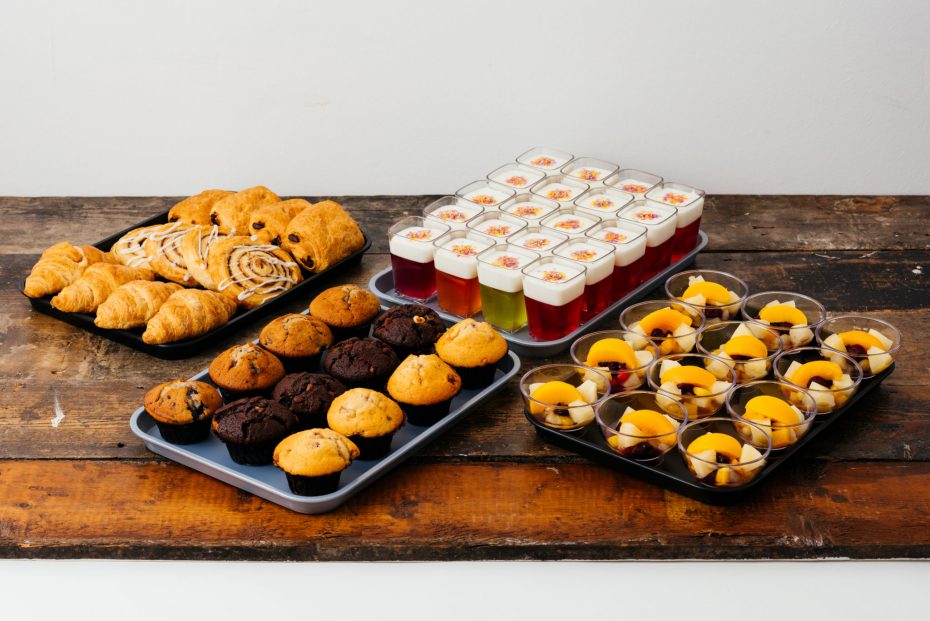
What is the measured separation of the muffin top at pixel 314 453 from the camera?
82.7 inches

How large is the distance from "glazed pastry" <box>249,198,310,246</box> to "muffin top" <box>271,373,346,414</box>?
0.82 meters

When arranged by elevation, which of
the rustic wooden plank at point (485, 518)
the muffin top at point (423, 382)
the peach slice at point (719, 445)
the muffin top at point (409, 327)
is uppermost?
the muffin top at point (423, 382)

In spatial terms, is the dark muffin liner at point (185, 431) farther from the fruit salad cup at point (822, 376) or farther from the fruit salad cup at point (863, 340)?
the fruit salad cup at point (863, 340)

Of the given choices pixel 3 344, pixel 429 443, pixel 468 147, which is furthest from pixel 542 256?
pixel 3 344

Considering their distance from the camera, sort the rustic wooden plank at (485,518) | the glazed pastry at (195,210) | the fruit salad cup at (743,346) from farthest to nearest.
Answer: the glazed pastry at (195,210) → the fruit salad cup at (743,346) → the rustic wooden plank at (485,518)

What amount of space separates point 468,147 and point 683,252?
0.99m

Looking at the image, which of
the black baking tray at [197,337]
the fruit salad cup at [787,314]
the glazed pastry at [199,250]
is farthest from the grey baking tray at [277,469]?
the fruit salad cup at [787,314]

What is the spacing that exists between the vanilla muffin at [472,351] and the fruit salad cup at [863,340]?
800 mm

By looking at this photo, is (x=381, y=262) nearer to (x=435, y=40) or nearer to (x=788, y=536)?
(x=435, y=40)

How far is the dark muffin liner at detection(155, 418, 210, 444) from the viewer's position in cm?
229

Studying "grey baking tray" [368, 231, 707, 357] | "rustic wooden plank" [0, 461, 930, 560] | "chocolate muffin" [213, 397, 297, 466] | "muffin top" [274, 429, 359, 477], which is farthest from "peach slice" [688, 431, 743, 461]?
"chocolate muffin" [213, 397, 297, 466]

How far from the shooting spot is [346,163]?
3838mm

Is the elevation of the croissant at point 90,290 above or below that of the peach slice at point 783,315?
above

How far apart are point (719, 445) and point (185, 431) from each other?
3.86ft
